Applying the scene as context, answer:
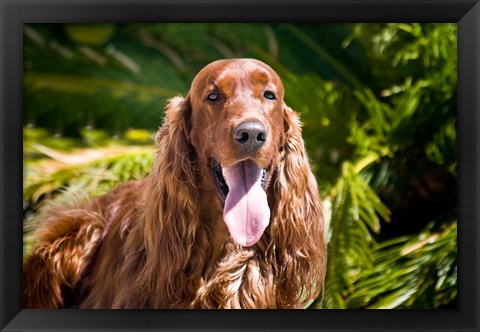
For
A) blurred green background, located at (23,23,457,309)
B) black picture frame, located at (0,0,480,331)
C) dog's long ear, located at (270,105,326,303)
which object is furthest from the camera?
blurred green background, located at (23,23,457,309)

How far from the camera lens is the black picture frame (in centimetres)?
381

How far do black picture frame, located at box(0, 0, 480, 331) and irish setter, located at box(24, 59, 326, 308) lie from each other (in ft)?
1.41

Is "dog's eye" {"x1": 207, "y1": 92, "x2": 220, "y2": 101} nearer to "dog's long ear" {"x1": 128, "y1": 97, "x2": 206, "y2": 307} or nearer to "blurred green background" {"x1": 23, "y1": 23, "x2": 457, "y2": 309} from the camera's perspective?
"dog's long ear" {"x1": 128, "y1": 97, "x2": 206, "y2": 307}

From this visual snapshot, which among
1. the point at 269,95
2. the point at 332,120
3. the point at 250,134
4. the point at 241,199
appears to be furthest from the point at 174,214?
the point at 332,120

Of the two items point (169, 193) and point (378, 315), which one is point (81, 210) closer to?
point (169, 193)

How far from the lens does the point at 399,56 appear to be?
4621 millimetres

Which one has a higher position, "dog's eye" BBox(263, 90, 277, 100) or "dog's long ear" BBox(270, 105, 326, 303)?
"dog's eye" BBox(263, 90, 277, 100)

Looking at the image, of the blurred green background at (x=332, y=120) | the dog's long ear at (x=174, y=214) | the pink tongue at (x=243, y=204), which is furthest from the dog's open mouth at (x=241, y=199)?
the blurred green background at (x=332, y=120)

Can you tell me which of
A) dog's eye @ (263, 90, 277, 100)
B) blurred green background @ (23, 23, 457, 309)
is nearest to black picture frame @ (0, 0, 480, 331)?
blurred green background @ (23, 23, 457, 309)

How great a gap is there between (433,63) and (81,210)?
2104 mm
